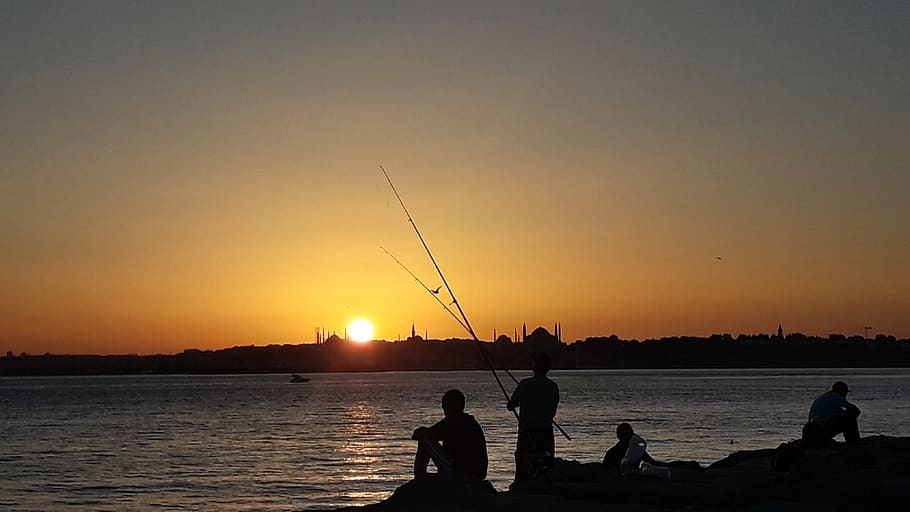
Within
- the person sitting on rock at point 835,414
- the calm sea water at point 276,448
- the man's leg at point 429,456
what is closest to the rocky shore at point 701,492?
the man's leg at point 429,456

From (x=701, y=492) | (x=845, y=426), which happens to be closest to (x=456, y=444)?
(x=701, y=492)

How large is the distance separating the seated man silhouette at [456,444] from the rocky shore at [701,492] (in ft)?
1.16

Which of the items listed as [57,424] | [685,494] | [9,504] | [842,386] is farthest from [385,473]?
[57,424]

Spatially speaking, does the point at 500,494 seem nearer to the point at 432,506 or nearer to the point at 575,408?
the point at 432,506

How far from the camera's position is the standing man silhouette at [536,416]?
11.6 meters

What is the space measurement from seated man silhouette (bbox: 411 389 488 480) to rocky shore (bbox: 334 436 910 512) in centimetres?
35

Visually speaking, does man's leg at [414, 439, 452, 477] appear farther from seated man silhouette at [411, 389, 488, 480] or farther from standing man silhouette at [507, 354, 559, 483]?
standing man silhouette at [507, 354, 559, 483]

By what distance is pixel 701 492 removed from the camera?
10.3 metres

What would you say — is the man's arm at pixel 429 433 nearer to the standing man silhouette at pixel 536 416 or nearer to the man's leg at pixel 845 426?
the standing man silhouette at pixel 536 416

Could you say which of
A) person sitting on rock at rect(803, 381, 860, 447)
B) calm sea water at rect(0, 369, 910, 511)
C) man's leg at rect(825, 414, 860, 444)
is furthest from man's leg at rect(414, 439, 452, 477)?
calm sea water at rect(0, 369, 910, 511)

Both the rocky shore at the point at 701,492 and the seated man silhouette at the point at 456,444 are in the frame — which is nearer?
the rocky shore at the point at 701,492

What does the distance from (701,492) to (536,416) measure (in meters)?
2.14

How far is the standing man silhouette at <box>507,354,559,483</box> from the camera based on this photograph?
11.6 meters

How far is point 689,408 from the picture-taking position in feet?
224
